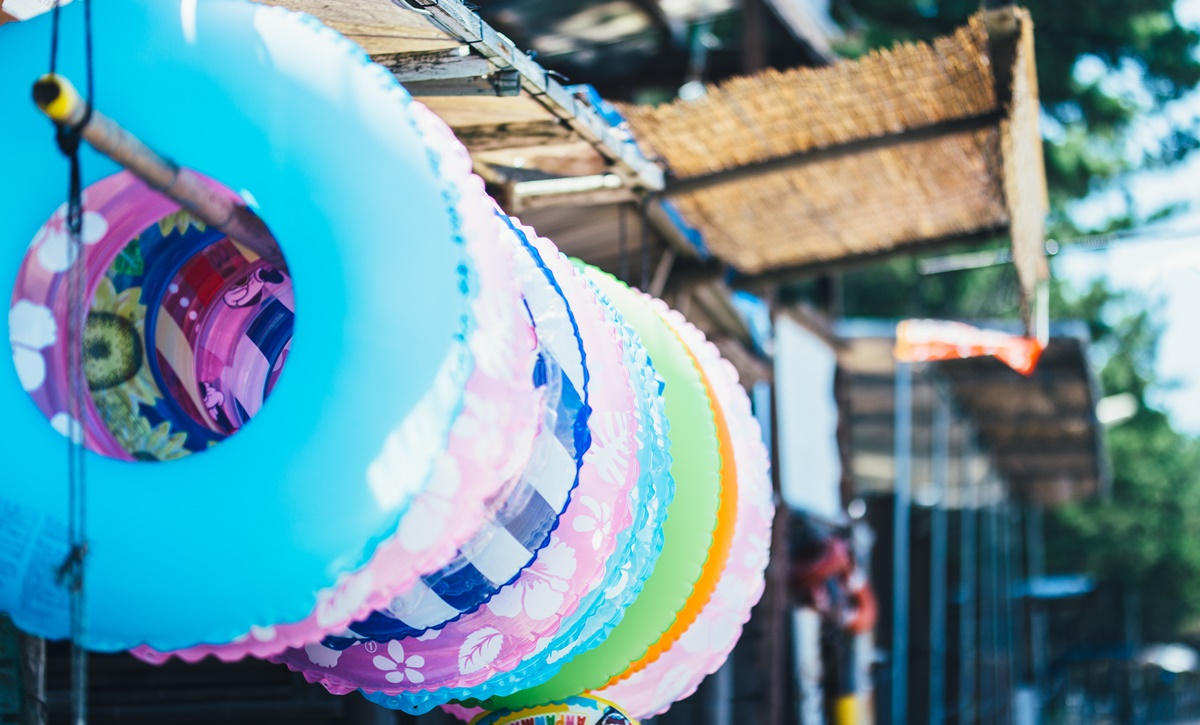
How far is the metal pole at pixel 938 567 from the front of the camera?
348 inches

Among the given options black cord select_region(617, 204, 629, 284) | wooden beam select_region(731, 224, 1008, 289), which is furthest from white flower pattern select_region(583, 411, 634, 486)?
wooden beam select_region(731, 224, 1008, 289)

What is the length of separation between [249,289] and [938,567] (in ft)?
29.4

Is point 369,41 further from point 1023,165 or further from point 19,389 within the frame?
point 1023,165

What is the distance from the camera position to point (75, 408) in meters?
1.57

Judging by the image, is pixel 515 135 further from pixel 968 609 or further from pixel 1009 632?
pixel 968 609

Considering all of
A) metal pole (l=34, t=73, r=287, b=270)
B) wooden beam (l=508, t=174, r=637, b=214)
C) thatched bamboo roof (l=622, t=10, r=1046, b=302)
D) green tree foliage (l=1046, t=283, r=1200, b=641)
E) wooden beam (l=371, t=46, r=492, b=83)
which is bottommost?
metal pole (l=34, t=73, r=287, b=270)

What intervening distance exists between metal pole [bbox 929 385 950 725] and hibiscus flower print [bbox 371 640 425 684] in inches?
277

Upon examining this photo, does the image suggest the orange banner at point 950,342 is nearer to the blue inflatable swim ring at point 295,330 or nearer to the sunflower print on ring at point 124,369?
the sunflower print on ring at point 124,369

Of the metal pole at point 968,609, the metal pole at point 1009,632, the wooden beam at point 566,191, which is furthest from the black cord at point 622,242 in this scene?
the metal pole at point 1009,632

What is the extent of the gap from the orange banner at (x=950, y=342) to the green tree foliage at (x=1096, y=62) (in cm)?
244

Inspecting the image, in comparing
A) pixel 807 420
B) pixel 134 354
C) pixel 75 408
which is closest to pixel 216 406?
pixel 134 354

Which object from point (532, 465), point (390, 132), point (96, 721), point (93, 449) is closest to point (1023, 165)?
point (532, 465)

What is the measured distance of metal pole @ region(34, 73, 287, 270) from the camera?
1.42 meters

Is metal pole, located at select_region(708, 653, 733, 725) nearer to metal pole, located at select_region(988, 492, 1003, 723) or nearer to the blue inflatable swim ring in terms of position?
the blue inflatable swim ring
